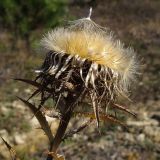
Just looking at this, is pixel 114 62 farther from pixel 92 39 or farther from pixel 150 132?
pixel 150 132

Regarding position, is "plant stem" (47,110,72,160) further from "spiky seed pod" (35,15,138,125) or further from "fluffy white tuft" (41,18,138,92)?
"fluffy white tuft" (41,18,138,92)

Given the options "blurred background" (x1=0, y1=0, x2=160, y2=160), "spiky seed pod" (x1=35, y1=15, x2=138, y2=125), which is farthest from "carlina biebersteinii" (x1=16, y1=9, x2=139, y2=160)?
"blurred background" (x1=0, y1=0, x2=160, y2=160)

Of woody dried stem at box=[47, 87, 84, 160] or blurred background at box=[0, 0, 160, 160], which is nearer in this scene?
woody dried stem at box=[47, 87, 84, 160]

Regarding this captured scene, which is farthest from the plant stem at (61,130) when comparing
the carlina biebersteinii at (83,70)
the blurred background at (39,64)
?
the blurred background at (39,64)

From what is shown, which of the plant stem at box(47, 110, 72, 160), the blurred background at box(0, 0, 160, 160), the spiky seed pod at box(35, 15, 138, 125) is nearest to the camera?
the spiky seed pod at box(35, 15, 138, 125)

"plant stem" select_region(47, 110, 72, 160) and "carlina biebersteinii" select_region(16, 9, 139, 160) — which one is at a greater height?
"carlina biebersteinii" select_region(16, 9, 139, 160)

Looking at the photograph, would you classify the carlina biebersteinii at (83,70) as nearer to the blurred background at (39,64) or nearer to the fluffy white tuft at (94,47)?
the fluffy white tuft at (94,47)
